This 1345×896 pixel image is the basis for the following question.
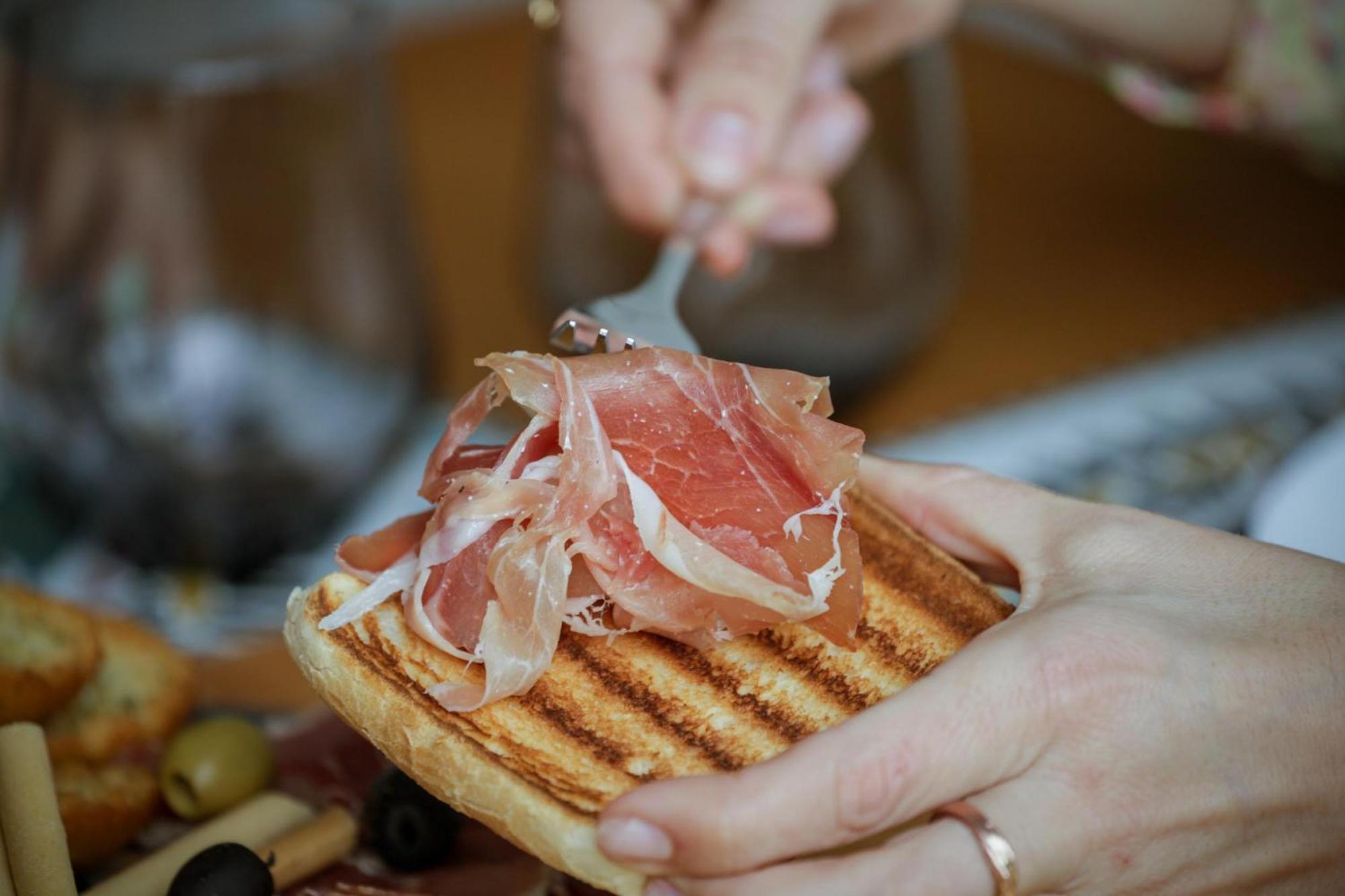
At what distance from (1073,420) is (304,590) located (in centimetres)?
163

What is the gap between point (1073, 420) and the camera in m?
2.38

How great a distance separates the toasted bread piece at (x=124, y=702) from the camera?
1.38m

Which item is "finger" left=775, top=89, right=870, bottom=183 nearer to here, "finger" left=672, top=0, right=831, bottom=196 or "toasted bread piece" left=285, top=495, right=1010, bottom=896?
"finger" left=672, top=0, right=831, bottom=196

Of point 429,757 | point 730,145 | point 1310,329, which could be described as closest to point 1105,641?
point 429,757

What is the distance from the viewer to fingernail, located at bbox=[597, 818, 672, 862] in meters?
0.88

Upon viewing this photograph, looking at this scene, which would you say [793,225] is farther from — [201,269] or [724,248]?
[201,269]

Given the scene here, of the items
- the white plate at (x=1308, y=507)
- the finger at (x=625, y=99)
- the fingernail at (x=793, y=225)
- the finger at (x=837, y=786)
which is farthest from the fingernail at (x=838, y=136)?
the finger at (x=837, y=786)

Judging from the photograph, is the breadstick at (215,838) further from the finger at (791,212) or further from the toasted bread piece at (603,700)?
the finger at (791,212)

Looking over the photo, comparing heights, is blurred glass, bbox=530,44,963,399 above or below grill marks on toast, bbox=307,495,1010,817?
above

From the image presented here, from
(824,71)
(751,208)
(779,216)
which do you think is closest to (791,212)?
(779,216)

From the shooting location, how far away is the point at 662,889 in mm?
933

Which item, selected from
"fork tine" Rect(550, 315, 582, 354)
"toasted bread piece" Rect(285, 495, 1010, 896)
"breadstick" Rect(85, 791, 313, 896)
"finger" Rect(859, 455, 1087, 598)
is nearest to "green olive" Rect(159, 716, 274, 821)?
"breadstick" Rect(85, 791, 313, 896)

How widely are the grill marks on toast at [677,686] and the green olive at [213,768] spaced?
0.95 feet

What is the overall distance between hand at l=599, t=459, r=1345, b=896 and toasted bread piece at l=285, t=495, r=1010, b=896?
10cm
